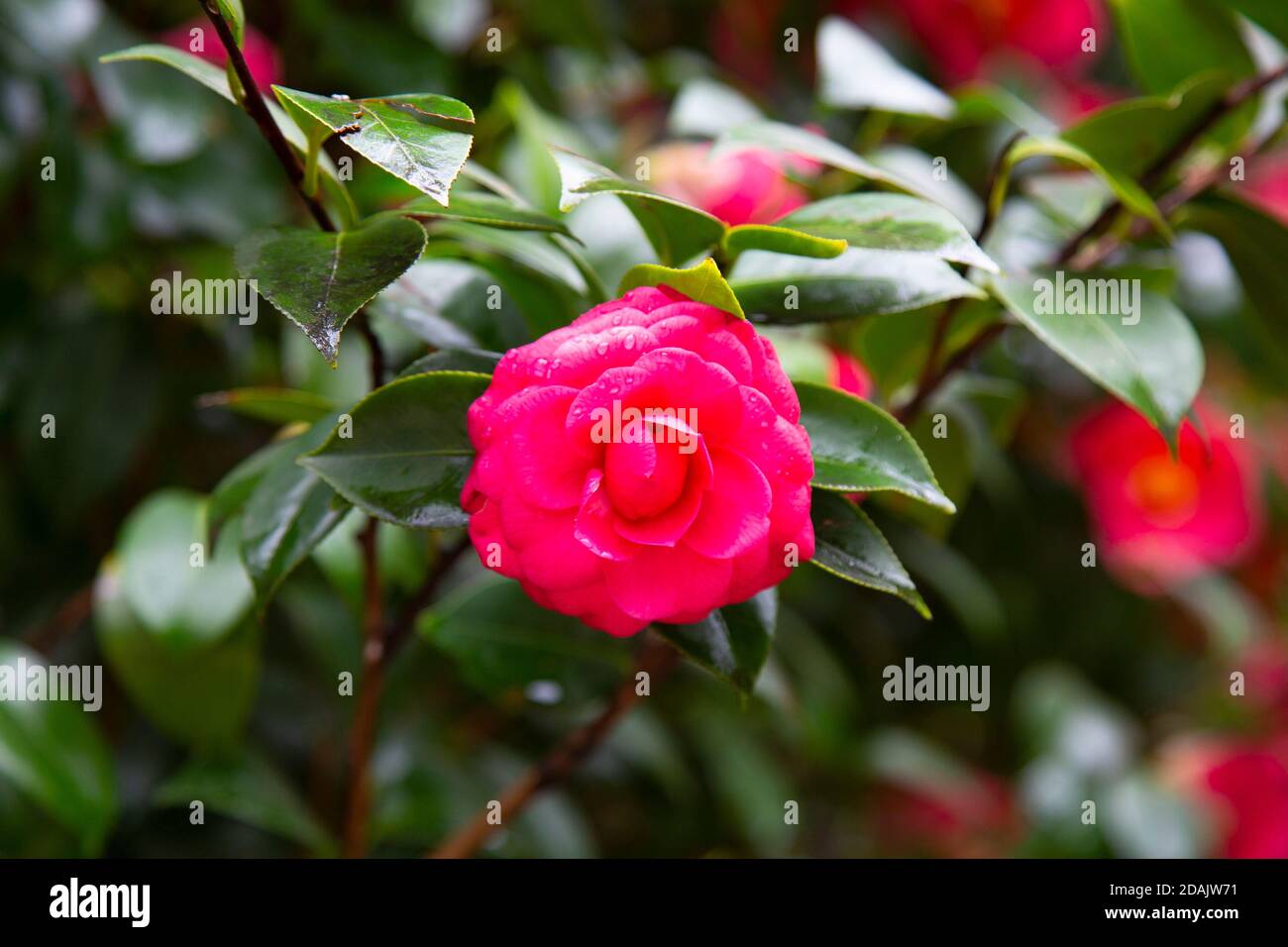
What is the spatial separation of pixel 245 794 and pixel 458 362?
1.52 feet

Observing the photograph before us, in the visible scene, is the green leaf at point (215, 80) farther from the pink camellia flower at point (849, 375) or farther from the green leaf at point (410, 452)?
the pink camellia flower at point (849, 375)

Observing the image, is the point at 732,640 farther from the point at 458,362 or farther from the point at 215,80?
the point at 215,80

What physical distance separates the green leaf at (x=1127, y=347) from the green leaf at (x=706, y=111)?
1.00ft

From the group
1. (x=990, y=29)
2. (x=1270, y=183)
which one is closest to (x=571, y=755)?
(x=990, y=29)

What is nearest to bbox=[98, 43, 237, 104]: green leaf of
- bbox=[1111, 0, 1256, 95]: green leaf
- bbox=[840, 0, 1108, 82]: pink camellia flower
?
bbox=[1111, 0, 1256, 95]: green leaf

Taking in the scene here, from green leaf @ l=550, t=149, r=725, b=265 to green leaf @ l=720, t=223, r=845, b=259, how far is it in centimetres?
1

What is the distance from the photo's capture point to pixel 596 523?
438 millimetres

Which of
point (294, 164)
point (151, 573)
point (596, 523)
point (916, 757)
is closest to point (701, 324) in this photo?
point (596, 523)

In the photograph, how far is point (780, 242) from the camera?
511 millimetres

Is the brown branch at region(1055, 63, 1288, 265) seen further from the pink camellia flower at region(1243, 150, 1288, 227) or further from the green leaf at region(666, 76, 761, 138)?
the pink camellia flower at region(1243, 150, 1288, 227)

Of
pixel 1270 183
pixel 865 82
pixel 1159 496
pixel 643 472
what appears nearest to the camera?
pixel 643 472

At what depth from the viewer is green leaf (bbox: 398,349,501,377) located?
1.75 feet

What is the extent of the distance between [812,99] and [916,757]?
76 cm

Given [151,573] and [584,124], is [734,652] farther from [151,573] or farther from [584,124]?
[584,124]
